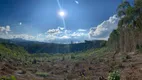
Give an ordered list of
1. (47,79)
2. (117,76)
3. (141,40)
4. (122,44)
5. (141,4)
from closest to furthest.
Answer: (117,76) → (47,79) → (141,4) → (141,40) → (122,44)

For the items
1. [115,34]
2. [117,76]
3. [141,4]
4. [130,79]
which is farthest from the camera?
[115,34]

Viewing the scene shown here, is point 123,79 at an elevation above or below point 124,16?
below

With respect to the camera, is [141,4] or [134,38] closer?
[141,4]

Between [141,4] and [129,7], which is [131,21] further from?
[141,4]

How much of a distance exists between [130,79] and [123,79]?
0.54m

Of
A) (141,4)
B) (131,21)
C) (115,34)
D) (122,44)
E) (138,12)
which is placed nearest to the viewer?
(141,4)

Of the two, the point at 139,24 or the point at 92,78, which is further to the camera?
the point at 139,24

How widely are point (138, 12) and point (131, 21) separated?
3.74m

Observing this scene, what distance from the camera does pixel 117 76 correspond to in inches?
500

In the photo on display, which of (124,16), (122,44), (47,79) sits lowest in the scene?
(47,79)

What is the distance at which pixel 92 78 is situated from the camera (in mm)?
21047

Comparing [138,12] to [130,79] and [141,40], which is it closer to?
[141,40]

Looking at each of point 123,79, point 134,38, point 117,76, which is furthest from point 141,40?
point 117,76

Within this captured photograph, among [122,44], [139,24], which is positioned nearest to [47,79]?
[139,24]
